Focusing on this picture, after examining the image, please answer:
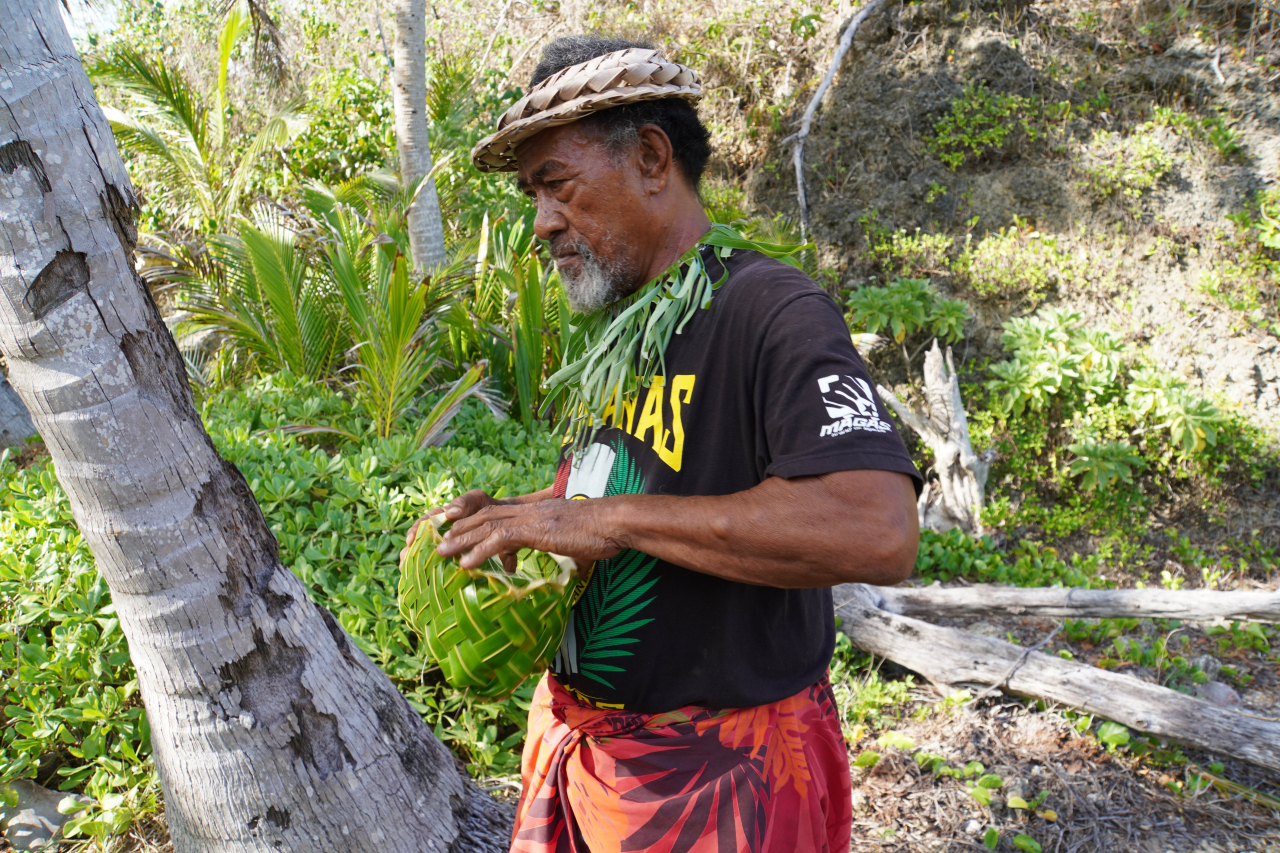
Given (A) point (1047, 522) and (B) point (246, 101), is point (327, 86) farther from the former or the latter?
(A) point (1047, 522)

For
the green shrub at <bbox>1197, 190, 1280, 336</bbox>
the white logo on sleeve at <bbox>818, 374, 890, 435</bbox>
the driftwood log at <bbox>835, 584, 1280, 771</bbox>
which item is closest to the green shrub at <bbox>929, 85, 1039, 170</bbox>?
the green shrub at <bbox>1197, 190, 1280, 336</bbox>

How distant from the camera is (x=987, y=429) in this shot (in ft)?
22.1

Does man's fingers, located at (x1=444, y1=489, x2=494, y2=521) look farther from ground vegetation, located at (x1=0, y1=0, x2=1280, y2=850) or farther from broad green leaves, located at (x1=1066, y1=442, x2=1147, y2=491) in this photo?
broad green leaves, located at (x1=1066, y1=442, x2=1147, y2=491)

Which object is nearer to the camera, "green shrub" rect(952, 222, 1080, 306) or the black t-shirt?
the black t-shirt

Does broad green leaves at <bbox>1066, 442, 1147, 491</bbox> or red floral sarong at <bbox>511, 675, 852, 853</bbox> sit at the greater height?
red floral sarong at <bbox>511, 675, 852, 853</bbox>

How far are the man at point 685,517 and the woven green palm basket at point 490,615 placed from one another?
5 cm

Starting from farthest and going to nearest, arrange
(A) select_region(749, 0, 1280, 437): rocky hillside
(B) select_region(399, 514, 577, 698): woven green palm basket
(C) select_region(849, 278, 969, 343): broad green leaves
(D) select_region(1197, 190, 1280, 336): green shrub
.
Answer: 1. (C) select_region(849, 278, 969, 343): broad green leaves
2. (A) select_region(749, 0, 1280, 437): rocky hillside
3. (D) select_region(1197, 190, 1280, 336): green shrub
4. (B) select_region(399, 514, 577, 698): woven green palm basket

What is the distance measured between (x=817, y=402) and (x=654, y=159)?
0.67 m

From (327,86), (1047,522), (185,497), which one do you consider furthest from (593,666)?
(327,86)

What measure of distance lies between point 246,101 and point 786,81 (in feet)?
24.9

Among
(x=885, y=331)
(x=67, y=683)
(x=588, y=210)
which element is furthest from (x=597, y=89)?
(x=885, y=331)

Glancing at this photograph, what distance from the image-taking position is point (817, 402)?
45.9 inches

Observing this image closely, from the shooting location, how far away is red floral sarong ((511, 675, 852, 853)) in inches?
56.9

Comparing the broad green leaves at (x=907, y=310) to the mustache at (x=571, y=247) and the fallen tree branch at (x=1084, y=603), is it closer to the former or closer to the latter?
the fallen tree branch at (x=1084, y=603)
